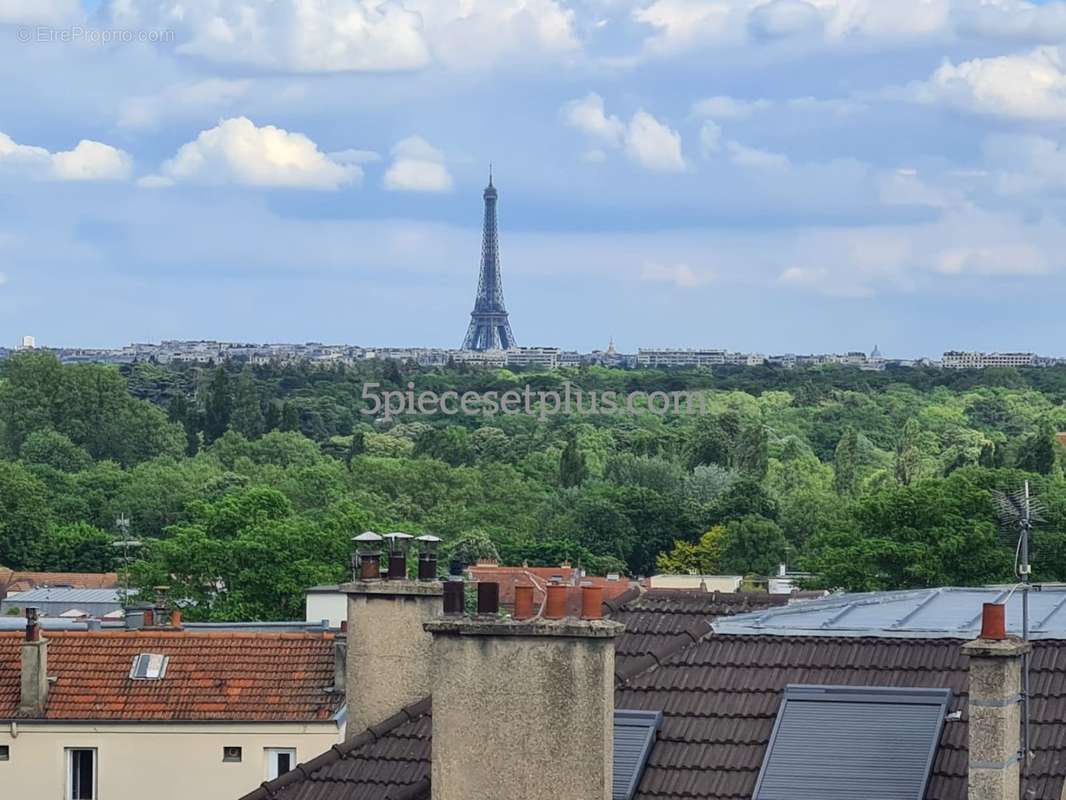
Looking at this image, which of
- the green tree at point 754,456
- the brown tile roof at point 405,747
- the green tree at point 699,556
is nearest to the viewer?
the brown tile roof at point 405,747

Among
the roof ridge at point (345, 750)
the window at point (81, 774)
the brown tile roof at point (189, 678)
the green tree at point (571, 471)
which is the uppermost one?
the roof ridge at point (345, 750)

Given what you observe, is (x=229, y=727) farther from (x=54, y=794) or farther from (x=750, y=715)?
(x=750, y=715)

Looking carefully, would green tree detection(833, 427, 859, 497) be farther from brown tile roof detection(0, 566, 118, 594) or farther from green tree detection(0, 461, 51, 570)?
brown tile roof detection(0, 566, 118, 594)

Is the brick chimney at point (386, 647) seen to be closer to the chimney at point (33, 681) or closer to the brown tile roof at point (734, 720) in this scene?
the brown tile roof at point (734, 720)

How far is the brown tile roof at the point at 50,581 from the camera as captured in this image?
359 feet

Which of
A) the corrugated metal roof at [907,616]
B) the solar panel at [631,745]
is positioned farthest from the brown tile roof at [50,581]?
the solar panel at [631,745]

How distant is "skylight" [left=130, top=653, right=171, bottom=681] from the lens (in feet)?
111

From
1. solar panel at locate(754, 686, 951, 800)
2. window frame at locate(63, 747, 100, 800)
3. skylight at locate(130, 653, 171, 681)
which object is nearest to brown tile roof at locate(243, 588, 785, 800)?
solar panel at locate(754, 686, 951, 800)

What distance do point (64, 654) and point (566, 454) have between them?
161 meters

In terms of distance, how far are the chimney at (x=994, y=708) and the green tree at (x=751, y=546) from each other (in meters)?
119

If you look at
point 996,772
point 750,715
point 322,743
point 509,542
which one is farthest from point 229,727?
point 509,542

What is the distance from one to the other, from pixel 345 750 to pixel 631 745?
297cm

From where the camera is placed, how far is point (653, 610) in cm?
2195

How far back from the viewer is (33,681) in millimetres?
32938
